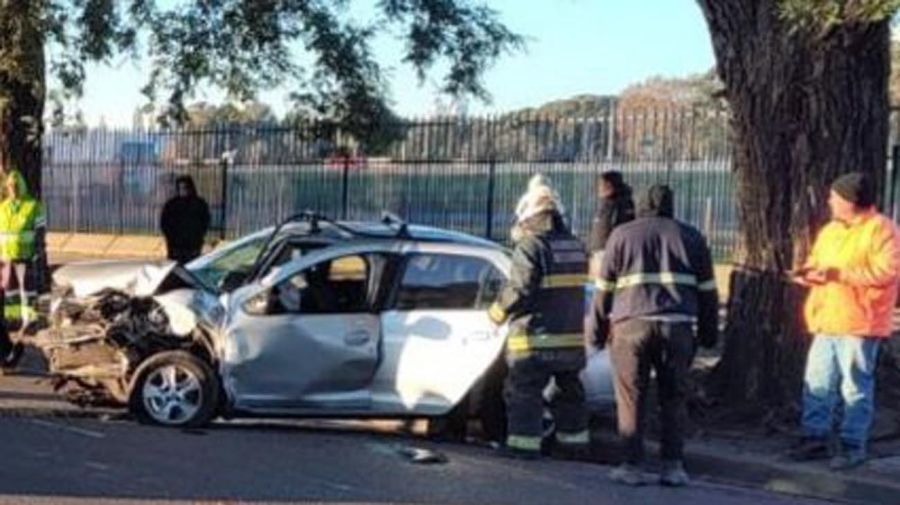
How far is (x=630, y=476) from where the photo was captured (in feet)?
29.8

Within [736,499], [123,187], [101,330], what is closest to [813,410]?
[736,499]

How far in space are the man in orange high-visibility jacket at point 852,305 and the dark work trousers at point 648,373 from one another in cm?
111

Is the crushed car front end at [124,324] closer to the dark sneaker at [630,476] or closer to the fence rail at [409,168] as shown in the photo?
the dark sneaker at [630,476]

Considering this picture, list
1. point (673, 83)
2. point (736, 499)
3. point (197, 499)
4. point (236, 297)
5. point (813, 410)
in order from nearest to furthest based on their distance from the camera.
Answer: point (197, 499) → point (736, 499) → point (813, 410) → point (236, 297) → point (673, 83)

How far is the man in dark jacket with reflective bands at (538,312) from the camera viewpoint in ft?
31.4

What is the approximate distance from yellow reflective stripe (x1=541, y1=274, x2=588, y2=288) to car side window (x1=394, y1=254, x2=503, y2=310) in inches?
28.3

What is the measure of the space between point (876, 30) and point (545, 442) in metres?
3.67

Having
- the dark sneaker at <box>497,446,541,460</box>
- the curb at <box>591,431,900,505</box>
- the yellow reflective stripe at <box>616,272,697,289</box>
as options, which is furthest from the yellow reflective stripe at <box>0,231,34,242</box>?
the yellow reflective stripe at <box>616,272,697,289</box>

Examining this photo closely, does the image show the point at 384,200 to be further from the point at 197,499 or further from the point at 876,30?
the point at 197,499

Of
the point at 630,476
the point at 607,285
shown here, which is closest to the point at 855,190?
the point at 607,285

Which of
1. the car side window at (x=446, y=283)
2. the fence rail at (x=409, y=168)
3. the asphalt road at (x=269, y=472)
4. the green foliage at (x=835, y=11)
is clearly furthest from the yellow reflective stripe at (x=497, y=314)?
the fence rail at (x=409, y=168)

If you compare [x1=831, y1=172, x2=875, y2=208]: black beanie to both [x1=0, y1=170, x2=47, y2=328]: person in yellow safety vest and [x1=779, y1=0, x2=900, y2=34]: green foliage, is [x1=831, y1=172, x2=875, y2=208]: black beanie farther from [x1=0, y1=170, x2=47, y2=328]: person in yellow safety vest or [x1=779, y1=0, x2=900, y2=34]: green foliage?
[x1=0, y1=170, x2=47, y2=328]: person in yellow safety vest

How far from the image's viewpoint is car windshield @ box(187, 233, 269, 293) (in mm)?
11609

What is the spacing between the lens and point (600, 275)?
9102 millimetres
